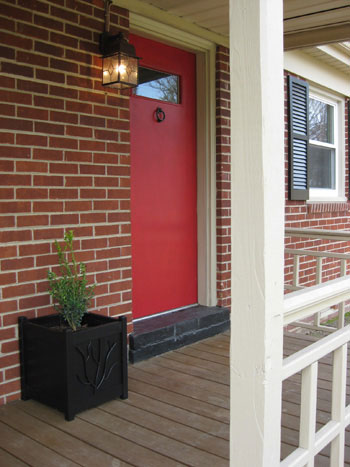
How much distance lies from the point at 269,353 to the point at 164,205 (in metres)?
2.54

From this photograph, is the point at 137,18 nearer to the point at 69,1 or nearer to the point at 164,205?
the point at 69,1

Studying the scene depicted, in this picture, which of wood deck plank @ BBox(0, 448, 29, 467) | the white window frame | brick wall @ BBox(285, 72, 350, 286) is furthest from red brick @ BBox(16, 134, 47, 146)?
the white window frame

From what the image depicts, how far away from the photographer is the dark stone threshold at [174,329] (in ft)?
10.6

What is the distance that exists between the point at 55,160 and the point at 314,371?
1.92 meters

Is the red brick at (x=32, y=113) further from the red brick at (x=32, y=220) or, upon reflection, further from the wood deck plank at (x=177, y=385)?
the wood deck plank at (x=177, y=385)

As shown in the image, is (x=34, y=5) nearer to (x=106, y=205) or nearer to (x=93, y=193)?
(x=93, y=193)

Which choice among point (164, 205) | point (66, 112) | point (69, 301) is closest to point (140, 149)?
point (164, 205)

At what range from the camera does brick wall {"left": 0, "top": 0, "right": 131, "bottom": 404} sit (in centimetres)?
257

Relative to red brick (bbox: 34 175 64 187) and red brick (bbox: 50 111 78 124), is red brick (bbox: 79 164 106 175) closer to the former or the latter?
red brick (bbox: 34 175 64 187)

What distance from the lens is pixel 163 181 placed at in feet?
12.0

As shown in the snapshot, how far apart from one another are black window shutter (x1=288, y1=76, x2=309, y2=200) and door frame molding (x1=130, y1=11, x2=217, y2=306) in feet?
4.54

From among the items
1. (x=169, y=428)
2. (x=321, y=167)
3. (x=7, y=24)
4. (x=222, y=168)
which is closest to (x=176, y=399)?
(x=169, y=428)

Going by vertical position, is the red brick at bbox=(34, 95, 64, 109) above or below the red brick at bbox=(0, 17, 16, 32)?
below

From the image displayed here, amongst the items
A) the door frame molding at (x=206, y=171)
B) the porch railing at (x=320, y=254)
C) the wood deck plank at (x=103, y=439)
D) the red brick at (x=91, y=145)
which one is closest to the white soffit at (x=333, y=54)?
the door frame molding at (x=206, y=171)
